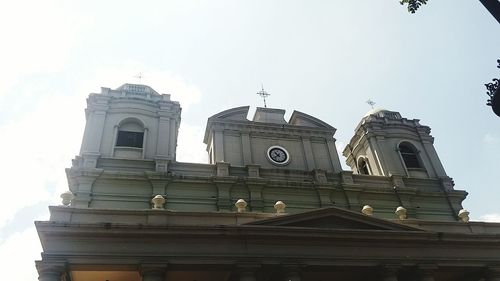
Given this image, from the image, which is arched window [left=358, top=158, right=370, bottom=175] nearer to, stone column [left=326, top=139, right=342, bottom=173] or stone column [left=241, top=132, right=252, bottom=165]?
stone column [left=326, top=139, right=342, bottom=173]

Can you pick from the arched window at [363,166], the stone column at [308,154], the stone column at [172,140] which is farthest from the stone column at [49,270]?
the arched window at [363,166]

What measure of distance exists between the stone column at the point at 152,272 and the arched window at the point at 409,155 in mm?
18213

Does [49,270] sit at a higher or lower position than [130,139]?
lower

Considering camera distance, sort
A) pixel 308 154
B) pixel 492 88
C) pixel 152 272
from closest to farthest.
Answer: pixel 492 88 < pixel 152 272 < pixel 308 154

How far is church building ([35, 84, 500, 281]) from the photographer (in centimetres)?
1482

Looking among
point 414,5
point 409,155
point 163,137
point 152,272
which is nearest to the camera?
point 414,5

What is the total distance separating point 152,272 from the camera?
1417 centimetres

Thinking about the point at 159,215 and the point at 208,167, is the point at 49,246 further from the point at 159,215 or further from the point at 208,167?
the point at 208,167

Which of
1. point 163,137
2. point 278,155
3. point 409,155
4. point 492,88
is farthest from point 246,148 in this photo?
point 492,88

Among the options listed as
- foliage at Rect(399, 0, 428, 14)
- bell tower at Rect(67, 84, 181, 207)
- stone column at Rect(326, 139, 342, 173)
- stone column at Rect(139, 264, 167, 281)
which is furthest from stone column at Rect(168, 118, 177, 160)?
foliage at Rect(399, 0, 428, 14)

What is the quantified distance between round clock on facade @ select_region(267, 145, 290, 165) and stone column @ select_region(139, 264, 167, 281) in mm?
10672

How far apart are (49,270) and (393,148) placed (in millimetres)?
21240

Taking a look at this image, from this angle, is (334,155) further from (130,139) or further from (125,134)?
(125,134)

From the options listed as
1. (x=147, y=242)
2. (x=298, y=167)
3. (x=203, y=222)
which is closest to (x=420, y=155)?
(x=298, y=167)
